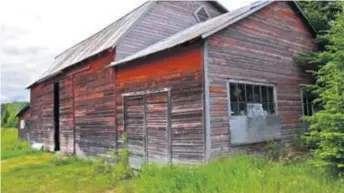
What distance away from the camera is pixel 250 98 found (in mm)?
10062

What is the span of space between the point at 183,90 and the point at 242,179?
142 inches

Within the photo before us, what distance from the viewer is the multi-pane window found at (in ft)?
31.6

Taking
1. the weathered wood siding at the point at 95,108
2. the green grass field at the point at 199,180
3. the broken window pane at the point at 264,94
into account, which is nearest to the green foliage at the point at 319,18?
the broken window pane at the point at 264,94

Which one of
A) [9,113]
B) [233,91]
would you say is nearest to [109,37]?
[233,91]

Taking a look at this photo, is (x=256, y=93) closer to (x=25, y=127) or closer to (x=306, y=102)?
(x=306, y=102)

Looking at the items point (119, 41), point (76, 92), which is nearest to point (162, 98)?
point (119, 41)

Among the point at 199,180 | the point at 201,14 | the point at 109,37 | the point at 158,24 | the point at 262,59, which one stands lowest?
the point at 199,180

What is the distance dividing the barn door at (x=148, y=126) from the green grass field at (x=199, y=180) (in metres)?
0.95

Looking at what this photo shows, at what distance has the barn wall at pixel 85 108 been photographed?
13.1 meters

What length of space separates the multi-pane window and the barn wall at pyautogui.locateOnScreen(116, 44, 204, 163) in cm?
113

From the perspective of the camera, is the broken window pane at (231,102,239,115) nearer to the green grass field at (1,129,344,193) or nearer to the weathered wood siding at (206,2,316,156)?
the weathered wood siding at (206,2,316,156)

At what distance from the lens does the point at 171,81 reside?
9.93 meters

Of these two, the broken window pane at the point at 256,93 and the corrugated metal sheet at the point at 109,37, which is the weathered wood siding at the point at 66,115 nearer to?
the corrugated metal sheet at the point at 109,37

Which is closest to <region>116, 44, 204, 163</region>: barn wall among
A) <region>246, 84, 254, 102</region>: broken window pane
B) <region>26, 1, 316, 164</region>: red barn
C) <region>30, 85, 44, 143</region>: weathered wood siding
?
<region>26, 1, 316, 164</region>: red barn
